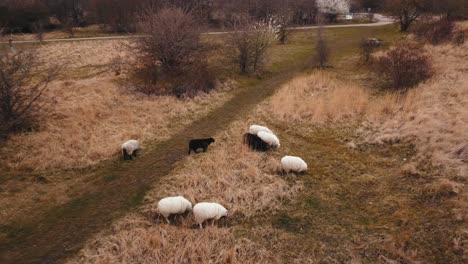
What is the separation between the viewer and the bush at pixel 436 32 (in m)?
28.4

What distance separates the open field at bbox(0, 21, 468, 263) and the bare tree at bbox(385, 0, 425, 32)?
23.2m

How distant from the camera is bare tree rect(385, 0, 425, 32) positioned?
3828 cm

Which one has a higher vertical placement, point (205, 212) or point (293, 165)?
point (293, 165)

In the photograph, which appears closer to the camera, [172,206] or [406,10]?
[172,206]

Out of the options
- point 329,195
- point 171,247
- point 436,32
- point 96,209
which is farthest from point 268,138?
point 436,32

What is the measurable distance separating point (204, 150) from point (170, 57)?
11.0 metres

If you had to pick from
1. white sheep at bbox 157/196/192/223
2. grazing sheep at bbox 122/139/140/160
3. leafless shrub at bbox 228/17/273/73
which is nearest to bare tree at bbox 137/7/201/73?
leafless shrub at bbox 228/17/273/73

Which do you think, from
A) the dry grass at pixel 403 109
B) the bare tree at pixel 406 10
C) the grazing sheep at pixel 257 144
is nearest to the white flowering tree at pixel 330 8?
the bare tree at pixel 406 10

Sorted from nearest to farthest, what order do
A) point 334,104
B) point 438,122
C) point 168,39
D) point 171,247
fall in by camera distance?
1. point 171,247
2. point 438,122
3. point 334,104
4. point 168,39

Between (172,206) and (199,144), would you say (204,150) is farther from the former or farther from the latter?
(172,206)

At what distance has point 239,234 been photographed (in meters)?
8.71

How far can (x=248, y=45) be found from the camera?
2419cm

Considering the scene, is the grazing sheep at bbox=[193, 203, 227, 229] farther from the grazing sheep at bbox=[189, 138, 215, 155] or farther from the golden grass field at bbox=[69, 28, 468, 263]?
the grazing sheep at bbox=[189, 138, 215, 155]

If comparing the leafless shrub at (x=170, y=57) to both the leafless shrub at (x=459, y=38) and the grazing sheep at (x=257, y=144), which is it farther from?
the leafless shrub at (x=459, y=38)
